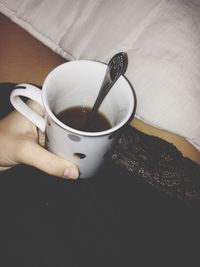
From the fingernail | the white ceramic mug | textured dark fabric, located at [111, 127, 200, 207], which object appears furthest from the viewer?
textured dark fabric, located at [111, 127, 200, 207]

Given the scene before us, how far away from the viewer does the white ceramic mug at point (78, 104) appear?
542mm

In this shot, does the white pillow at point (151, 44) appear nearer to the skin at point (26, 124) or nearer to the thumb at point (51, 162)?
the skin at point (26, 124)

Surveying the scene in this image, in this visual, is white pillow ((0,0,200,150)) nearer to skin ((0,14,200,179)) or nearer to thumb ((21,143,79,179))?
skin ((0,14,200,179))

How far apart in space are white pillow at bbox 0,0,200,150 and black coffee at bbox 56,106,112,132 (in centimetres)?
13

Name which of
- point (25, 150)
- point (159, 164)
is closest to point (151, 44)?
point (159, 164)

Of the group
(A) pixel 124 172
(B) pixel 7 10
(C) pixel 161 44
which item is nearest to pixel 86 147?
(A) pixel 124 172

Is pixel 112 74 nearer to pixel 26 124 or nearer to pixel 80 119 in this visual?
pixel 80 119

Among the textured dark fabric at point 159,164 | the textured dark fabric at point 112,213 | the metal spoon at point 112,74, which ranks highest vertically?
the metal spoon at point 112,74

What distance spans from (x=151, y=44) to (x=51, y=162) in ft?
1.40

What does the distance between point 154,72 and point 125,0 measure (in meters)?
0.23

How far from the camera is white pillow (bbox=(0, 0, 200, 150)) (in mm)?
709

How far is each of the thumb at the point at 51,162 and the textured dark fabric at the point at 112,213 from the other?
95 mm

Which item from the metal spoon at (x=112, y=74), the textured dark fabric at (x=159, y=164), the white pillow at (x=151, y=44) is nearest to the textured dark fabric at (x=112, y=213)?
the textured dark fabric at (x=159, y=164)

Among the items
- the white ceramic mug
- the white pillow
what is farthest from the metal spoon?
the white pillow
